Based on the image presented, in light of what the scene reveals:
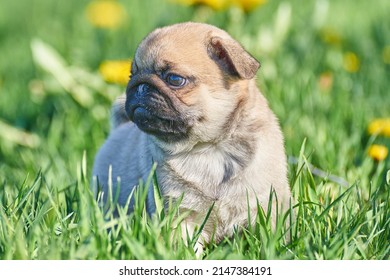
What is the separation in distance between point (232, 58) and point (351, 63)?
2.61 m

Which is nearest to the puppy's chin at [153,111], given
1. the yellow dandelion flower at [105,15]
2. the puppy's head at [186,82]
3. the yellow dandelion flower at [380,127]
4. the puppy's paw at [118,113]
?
the puppy's head at [186,82]

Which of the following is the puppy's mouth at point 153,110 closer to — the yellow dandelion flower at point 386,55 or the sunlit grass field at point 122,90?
the sunlit grass field at point 122,90

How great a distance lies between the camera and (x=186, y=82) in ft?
10.5

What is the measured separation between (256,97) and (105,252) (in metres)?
1.00

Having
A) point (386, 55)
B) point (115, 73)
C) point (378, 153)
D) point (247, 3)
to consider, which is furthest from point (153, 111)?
point (386, 55)

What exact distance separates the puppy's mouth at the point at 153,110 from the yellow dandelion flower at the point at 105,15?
11.0 feet

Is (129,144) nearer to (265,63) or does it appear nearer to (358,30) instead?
(265,63)

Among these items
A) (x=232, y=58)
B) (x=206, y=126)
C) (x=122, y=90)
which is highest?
(x=232, y=58)

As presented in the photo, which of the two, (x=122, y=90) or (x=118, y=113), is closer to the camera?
(x=118, y=113)

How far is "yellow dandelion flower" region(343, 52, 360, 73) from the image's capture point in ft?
18.3

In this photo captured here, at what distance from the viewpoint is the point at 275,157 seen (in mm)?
3363

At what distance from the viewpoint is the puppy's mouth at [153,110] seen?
3195 mm

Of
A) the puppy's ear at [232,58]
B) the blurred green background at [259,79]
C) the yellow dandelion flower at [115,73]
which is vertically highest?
the puppy's ear at [232,58]

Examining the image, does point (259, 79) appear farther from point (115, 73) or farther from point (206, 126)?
point (206, 126)
